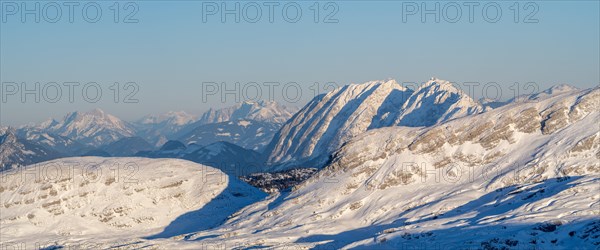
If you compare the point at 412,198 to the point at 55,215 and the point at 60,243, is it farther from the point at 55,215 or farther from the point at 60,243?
the point at 55,215

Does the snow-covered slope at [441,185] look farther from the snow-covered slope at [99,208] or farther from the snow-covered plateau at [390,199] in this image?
the snow-covered slope at [99,208]

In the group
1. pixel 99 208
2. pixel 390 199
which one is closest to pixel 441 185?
pixel 390 199

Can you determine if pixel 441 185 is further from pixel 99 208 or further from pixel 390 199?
pixel 99 208

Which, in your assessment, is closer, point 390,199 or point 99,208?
point 390,199

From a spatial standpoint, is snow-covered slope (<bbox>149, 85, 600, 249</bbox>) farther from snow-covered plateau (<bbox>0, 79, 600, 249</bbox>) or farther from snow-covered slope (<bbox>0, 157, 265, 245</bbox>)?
snow-covered slope (<bbox>0, 157, 265, 245</bbox>)

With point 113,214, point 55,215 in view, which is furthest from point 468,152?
point 55,215

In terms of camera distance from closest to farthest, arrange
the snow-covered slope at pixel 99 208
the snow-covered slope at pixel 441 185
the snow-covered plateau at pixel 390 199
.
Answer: the snow-covered plateau at pixel 390 199
the snow-covered slope at pixel 441 185
the snow-covered slope at pixel 99 208

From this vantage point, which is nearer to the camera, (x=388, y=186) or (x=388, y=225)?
(x=388, y=225)

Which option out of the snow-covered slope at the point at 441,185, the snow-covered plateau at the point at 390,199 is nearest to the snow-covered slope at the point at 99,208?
the snow-covered plateau at the point at 390,199
